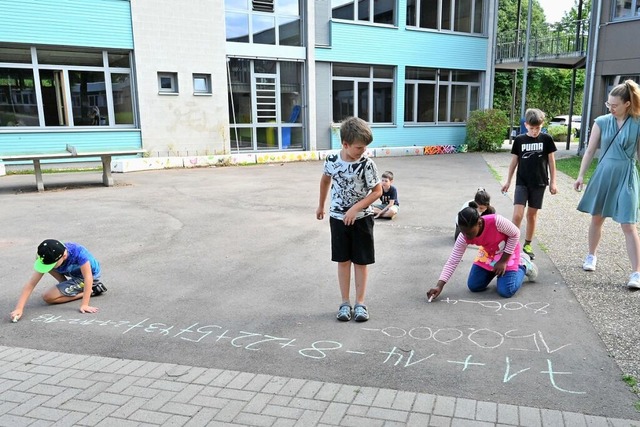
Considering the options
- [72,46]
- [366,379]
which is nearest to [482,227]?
[366,379]

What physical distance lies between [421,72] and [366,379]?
20924mm

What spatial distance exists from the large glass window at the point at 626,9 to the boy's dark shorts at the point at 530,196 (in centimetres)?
1467

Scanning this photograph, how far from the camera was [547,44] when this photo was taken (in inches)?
834

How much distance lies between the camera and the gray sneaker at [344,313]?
429cm

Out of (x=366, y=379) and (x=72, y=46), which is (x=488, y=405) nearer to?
(x=366, y=379)

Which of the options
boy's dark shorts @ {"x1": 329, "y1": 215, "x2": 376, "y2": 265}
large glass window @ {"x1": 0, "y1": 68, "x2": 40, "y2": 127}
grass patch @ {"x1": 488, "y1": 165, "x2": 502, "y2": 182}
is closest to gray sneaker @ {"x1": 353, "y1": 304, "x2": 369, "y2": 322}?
boy's dark shorts @ {"x1": 329, "y1": 215, "x2": 376, "y2": 265}

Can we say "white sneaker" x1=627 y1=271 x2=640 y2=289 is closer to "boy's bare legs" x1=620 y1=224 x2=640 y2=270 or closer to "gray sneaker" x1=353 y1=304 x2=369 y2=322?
"boy's bare legs" x1=620 y1=224 x2=640 y2=270

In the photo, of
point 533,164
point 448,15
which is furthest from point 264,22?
point 533,164

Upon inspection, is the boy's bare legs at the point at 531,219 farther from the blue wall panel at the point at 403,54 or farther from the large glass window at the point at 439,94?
the large glass window at the point at 439,94

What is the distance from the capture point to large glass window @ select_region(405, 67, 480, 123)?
73.4ft

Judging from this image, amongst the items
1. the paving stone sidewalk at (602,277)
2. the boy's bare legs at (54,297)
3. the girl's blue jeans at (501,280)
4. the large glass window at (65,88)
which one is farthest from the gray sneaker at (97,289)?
the large glass window at (65,88)

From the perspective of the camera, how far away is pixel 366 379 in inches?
130

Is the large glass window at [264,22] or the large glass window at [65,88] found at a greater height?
the large glass window at [264,22]

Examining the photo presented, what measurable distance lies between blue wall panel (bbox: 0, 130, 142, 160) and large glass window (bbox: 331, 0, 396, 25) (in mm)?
9209
